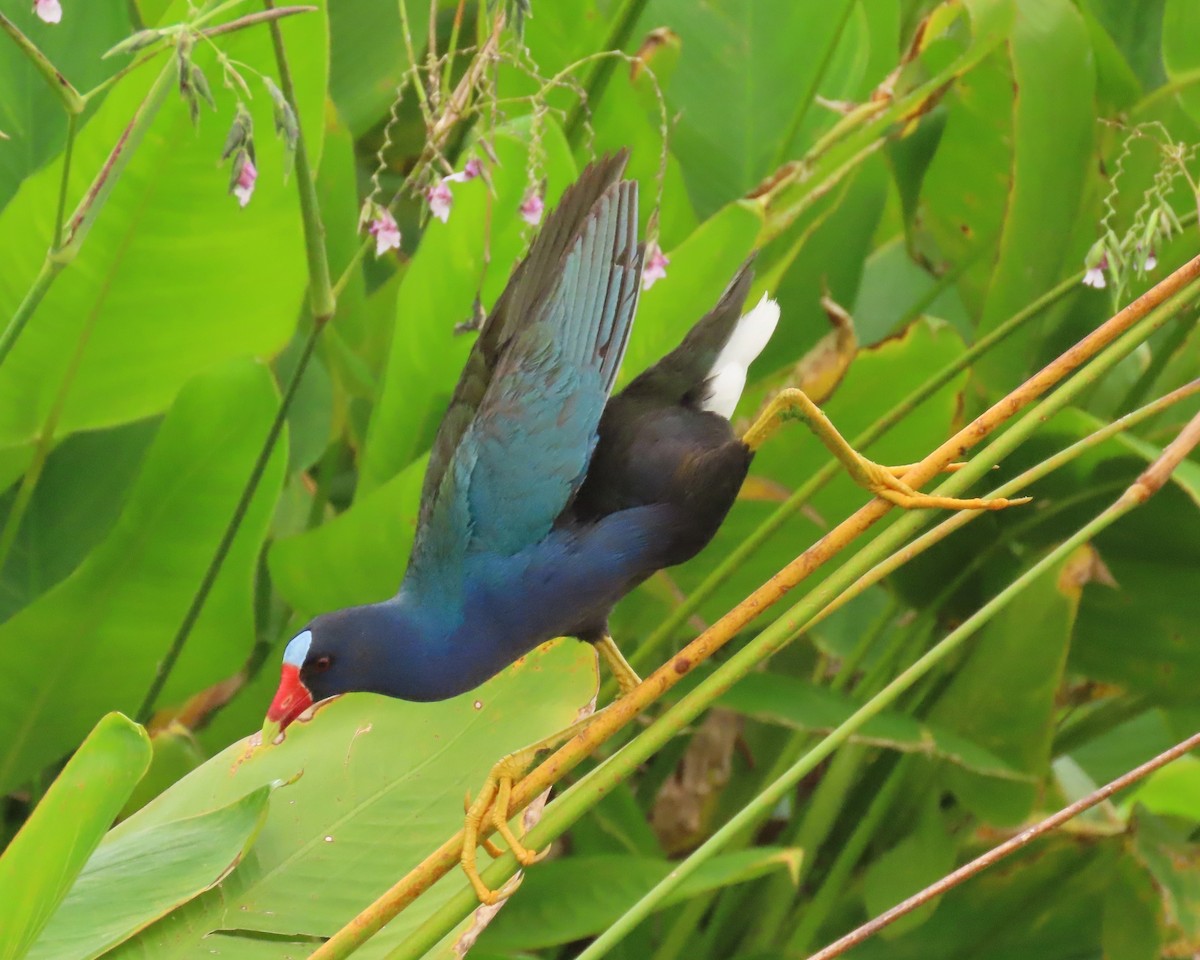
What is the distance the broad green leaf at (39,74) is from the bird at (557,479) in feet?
1.72

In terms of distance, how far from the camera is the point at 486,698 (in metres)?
1.09

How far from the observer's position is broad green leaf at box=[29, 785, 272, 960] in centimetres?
84

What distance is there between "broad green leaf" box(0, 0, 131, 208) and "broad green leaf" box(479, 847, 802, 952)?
0.88m

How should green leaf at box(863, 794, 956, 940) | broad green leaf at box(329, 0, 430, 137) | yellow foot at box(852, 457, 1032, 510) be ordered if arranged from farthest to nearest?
broad green leaf at box(329, 0, 430, 137) → green leaf at box(863, 794, 956, 940) → yellow foot at box(852, 457, 1032, 510)

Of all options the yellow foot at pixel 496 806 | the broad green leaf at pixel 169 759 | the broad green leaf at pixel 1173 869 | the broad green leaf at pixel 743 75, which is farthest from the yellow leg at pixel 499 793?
the broad green leaf at pixel 743 75

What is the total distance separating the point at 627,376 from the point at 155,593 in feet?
1.58

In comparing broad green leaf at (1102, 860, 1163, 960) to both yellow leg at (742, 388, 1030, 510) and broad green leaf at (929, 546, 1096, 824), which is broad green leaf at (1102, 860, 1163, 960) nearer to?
broad green leaf at (929, 546, 1096, 824)

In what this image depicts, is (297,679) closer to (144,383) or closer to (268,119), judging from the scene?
(144,383)

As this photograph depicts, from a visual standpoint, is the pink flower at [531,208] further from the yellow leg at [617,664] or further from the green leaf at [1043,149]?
the green leaf at [1043,149]

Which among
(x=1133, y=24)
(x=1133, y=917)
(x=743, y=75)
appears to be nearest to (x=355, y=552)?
(x=743, y=75)

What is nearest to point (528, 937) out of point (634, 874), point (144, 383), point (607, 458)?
point (634, 874)

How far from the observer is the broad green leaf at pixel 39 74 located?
1.36m

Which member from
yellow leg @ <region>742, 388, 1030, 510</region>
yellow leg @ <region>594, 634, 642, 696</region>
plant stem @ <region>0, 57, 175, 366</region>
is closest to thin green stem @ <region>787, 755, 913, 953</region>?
yellow leg @ <region>594, 634, 642, 696</region>

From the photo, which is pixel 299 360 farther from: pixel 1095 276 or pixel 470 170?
pixel 1095 276
